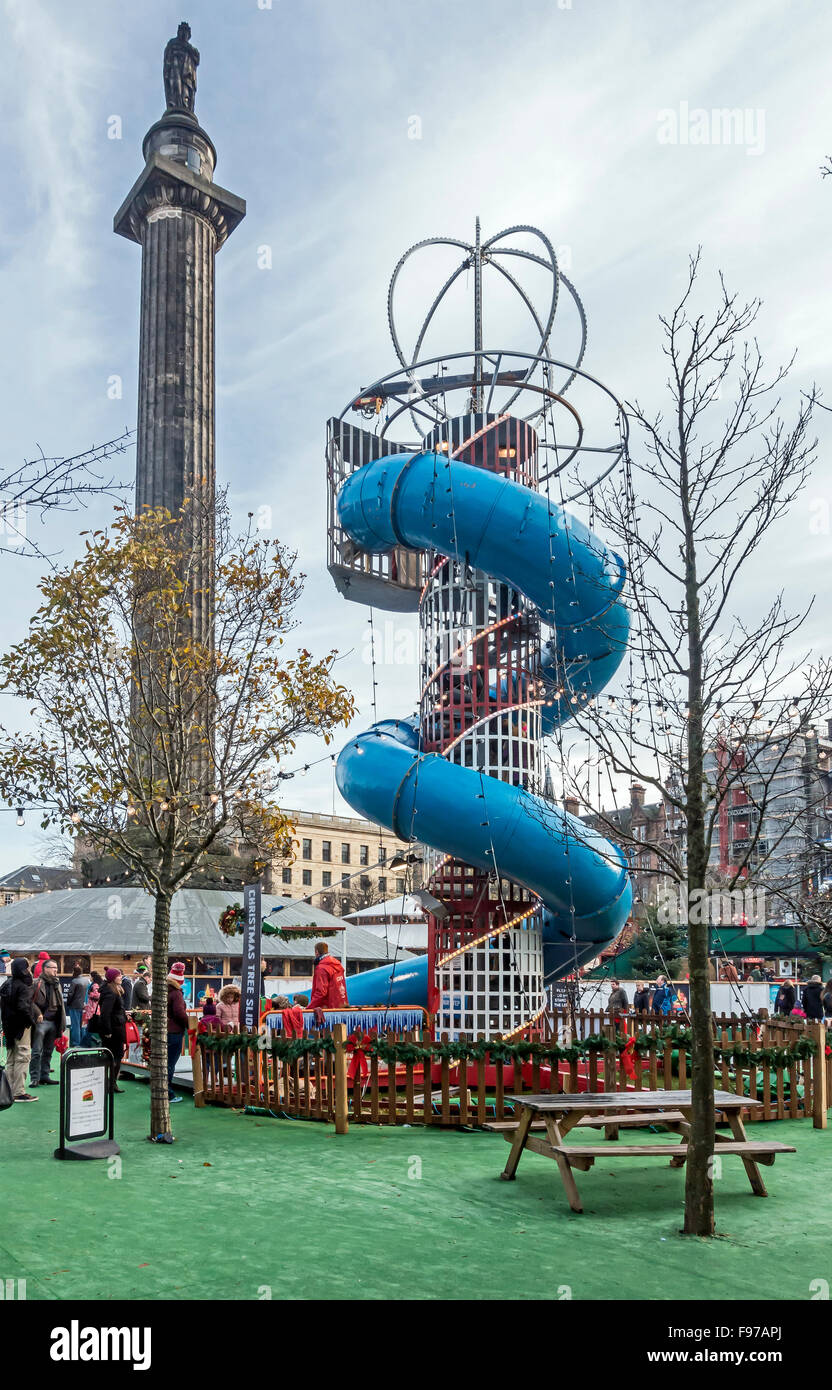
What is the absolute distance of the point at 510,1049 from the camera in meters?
10.4

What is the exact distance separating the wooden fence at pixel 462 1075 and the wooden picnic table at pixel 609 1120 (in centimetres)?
181

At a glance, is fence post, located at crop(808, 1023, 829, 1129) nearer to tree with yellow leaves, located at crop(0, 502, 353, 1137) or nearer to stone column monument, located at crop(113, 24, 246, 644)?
tree with yellow leaves, located at crop(0, 502, 353, 1137)

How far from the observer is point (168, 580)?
11.0 metres

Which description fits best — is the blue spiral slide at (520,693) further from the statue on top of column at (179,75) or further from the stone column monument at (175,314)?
the statue on top of column at (179,75)

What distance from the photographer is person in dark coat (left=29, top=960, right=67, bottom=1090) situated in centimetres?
1315

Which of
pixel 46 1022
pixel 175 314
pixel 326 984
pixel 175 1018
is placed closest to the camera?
pixel 175 1018

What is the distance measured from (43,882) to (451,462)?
7739 cm

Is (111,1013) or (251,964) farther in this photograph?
(251,964)

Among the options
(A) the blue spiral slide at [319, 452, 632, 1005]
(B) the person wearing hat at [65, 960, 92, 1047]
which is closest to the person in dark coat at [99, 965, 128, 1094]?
(A) the blue spiral slide at [319, 452, 632, 1005]

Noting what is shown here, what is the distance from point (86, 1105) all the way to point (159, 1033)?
100 centimetres

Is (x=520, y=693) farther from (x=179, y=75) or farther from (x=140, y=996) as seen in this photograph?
(x=179, y=75)

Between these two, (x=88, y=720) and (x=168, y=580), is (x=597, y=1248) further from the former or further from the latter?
(x=168, y=580)

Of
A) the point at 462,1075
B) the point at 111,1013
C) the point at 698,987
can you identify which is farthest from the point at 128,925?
the point at 698,987

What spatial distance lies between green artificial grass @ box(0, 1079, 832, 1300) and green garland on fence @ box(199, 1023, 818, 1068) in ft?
2.61
